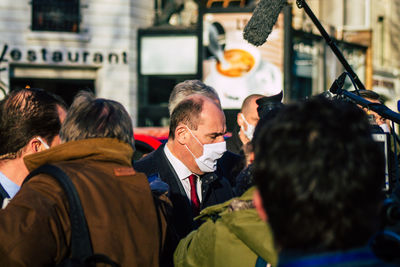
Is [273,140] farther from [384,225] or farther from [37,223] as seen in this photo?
[37,223]

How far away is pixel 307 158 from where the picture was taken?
4.56 ft

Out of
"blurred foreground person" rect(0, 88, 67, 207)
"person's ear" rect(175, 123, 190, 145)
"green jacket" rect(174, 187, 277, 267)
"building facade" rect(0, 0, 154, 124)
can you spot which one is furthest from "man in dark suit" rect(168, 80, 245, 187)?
"building facade" rect(0, 0, 154, 124)

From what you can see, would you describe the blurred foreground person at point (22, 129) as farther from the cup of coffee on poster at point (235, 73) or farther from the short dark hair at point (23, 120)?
the cup of coffee on poster at point (235, 73)

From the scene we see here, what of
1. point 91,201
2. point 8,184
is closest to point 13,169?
point 8,184

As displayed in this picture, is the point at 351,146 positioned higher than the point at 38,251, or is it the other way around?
the point at 351,146

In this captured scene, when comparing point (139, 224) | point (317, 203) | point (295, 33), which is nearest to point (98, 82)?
point (295, 33)

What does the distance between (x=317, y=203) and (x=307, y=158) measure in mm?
106

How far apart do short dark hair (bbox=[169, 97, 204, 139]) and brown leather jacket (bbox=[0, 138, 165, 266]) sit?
148 centimetres

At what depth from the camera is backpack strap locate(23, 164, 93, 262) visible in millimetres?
2207

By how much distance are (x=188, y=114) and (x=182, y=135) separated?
0.48 feet

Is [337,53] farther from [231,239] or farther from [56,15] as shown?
[56,15]

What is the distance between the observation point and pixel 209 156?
3.89m

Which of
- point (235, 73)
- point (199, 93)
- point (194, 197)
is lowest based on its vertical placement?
point (194, 197)

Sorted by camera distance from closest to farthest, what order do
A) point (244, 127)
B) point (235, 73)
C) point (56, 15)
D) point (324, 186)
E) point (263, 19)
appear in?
point (324, 186), point (263, 19), point (244, 127), point (235, 73), point (56, 15)
